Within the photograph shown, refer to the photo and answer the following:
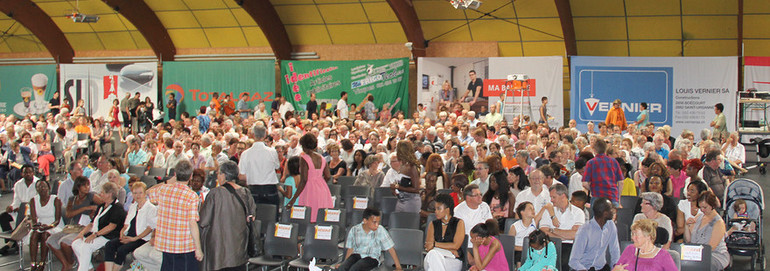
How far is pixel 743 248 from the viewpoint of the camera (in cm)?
716

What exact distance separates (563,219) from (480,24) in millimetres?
13143

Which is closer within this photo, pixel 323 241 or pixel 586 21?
pixel 323 241

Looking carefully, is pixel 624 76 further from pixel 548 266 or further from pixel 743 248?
pixel 548 266

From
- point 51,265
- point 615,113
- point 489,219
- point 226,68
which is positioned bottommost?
point 51,265

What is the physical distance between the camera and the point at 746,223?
7.31 metres

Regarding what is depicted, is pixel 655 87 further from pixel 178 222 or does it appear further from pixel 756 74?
pixel 178 222

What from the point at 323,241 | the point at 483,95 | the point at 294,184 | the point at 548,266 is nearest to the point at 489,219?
the point at 548,266

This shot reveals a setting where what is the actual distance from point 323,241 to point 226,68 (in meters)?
14.6

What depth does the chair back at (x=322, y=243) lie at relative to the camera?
7.25 metres

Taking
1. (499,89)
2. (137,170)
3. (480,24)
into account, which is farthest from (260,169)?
(480,24)

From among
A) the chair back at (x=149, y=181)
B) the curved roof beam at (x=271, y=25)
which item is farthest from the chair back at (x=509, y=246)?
the curved roof beam at (x=271, y=25)

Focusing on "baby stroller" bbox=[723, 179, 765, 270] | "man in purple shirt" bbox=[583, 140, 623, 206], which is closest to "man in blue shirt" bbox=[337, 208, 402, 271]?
"man in purple shirt" bbox=[583, 140, 623, 206]

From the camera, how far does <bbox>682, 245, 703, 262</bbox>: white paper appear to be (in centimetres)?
A: 602

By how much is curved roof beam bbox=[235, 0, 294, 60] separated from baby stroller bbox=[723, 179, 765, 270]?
46.7ft
